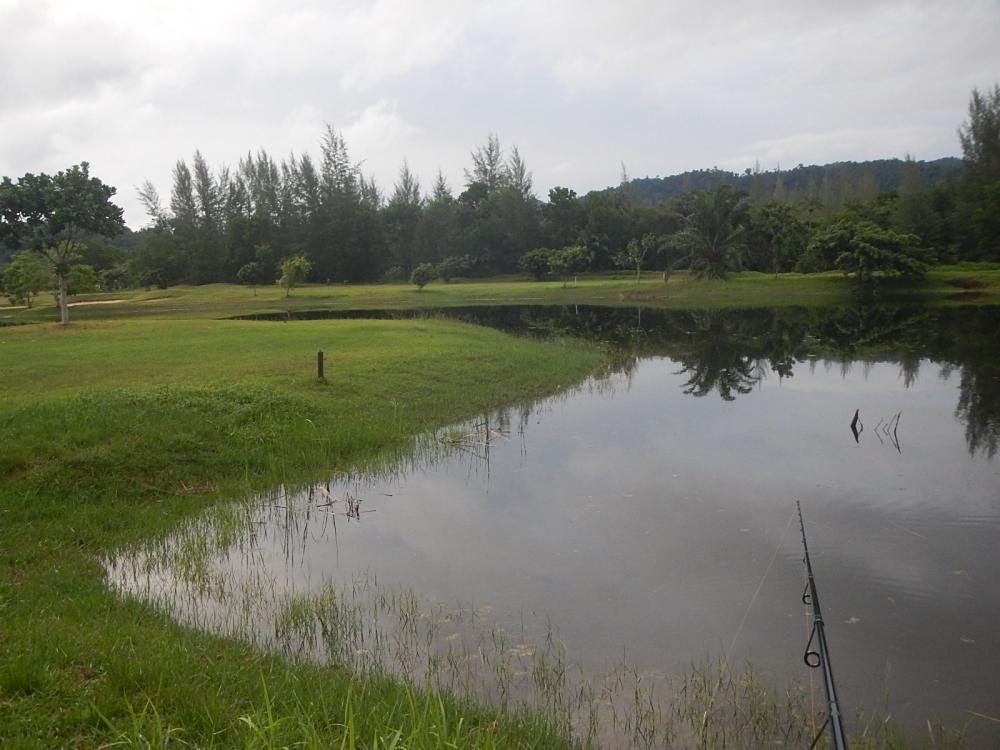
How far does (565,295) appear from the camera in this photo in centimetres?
5925

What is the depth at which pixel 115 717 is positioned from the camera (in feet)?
15.9

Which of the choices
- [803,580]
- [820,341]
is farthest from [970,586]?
[820,341]

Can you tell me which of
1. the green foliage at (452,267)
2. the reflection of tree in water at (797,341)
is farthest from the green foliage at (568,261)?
the reflection of tree in water at (797,341)

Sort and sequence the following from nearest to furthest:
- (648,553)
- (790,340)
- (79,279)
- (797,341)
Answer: (648,553) → (797,341) → (790,340) → (79,279)

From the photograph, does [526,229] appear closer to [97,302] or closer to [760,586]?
[97,302]

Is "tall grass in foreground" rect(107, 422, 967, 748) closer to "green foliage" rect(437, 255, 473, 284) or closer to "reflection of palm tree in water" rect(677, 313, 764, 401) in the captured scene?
"reflection of palm tree in water" rect(677, 313, 764, 401)

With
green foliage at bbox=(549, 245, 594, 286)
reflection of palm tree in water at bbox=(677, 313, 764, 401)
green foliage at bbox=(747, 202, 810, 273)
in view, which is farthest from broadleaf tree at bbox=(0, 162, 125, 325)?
green foliage at bbox=(747, 202, 810, 273)

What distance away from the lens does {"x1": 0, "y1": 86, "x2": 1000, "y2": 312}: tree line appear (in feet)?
189

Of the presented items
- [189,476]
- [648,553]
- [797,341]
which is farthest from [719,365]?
[189,476]

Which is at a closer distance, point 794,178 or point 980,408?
point 980,408

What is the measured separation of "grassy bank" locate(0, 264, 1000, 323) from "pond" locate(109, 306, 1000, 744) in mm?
36200

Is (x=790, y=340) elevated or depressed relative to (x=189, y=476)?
elevated

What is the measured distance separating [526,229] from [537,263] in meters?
10.9

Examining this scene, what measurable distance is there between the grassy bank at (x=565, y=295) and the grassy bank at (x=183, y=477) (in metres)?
27.2
